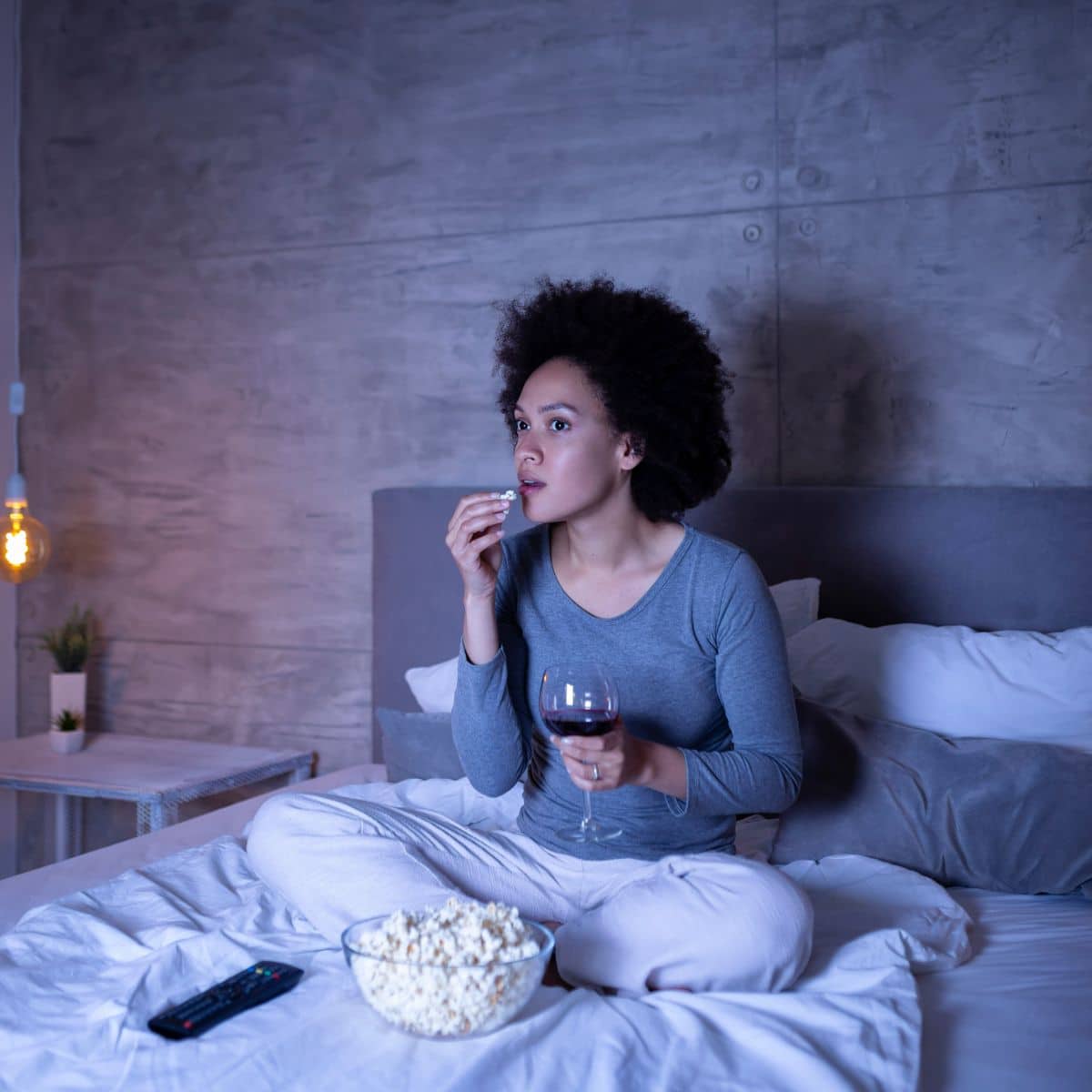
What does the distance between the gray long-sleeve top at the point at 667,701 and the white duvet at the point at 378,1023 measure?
0.24 m

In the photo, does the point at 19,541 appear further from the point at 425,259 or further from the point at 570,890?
the point at 570,890

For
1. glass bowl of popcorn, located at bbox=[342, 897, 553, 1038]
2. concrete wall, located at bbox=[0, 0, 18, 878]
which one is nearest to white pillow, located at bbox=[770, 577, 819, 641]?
glass bowl of popcorn, located at bbox=[342, 897, 553, 1038]

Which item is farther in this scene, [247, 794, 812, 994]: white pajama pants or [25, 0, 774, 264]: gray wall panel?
[25, 0, 774, 264]: gray wall panel

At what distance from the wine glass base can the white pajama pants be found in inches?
2.1

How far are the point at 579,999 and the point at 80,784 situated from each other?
1766 mm

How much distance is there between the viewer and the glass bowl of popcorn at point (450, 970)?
1139 millimetres

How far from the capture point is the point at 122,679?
10.9ft

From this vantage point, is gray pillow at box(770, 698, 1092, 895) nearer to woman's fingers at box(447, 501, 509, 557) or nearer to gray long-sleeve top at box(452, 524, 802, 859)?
gray long-sleeve top at box(452, 524, 802, 859)

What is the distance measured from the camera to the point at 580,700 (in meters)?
1.42

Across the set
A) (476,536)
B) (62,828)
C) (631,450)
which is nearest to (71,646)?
(62,828)

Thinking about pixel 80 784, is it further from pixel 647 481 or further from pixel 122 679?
pixel 647 481

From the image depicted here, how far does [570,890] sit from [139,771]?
151 cm

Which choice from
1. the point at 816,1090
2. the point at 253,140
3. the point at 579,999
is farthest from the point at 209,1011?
the point at 253,140

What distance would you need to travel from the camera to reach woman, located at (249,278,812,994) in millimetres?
1395
